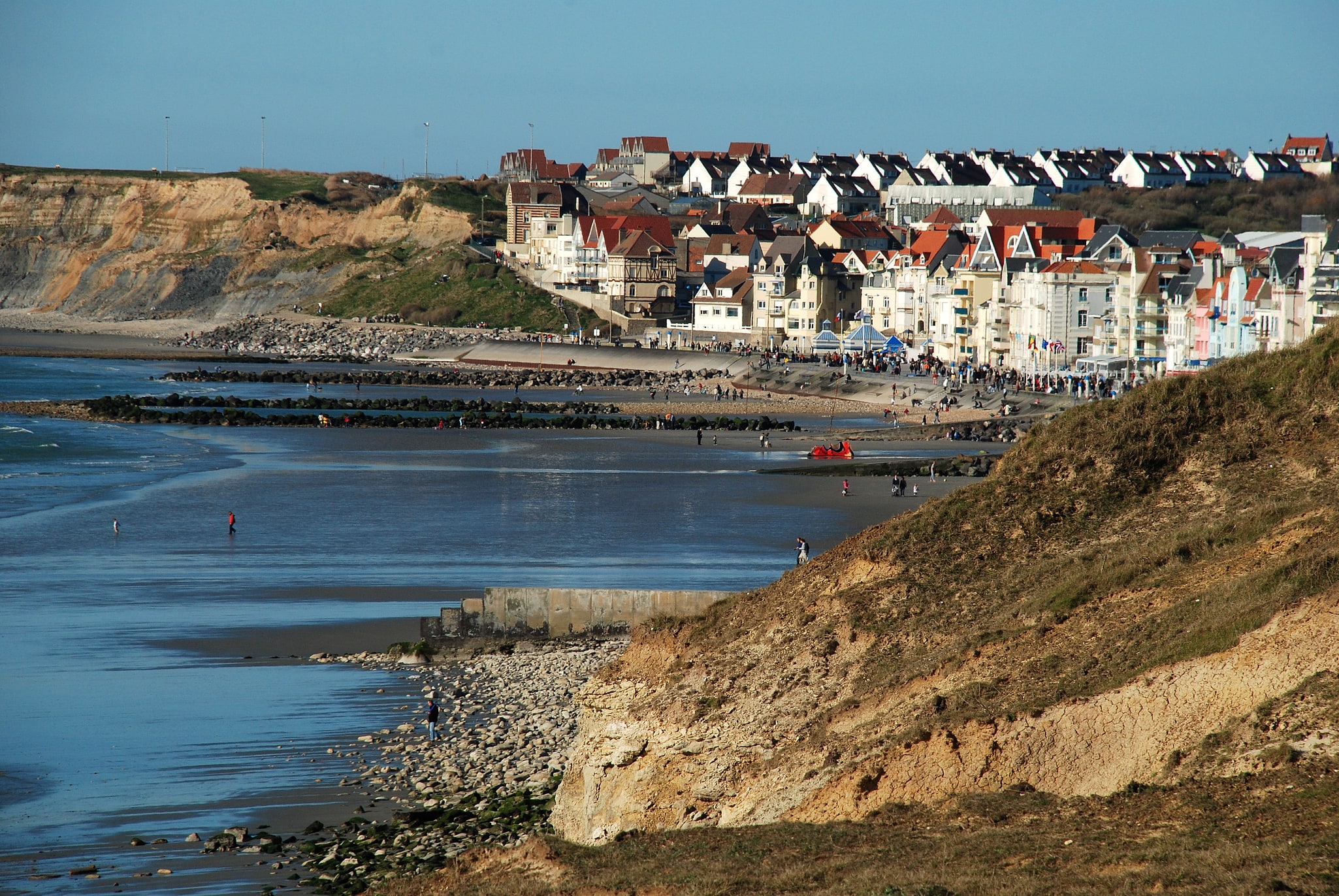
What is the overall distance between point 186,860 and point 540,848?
17.7 ft

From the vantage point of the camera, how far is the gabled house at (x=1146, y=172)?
154 m

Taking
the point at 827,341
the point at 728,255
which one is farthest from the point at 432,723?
the point at 728,255

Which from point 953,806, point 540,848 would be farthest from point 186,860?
point 953,806

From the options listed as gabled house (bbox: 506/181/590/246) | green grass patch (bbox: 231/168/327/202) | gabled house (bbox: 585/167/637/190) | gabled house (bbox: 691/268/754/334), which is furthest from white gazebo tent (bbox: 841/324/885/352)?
green grass patch (bbox: 231/168/327/202)

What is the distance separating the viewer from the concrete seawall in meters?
24.9

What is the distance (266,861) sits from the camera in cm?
1550

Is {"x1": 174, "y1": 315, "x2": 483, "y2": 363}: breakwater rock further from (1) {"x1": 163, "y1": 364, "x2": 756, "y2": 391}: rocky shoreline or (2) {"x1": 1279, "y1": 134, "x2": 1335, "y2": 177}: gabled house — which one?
(2) {"x1": 1279, "y1": 134, "x2": 1335, "y2": 177}: gabled house

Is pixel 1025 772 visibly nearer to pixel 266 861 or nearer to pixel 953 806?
pixel 953 806

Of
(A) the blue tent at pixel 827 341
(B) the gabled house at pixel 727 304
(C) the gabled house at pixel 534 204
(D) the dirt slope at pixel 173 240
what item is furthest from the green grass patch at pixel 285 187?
(A) the blue tent at pixel 827 341

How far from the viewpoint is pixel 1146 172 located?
154 m

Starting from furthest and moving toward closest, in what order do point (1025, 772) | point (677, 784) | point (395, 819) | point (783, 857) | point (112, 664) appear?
point (112, 664) < point (395, 819) < point (677, 784) < point (1025, 772) < point (783, 857)

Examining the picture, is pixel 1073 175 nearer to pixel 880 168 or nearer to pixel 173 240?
pixel 880 168

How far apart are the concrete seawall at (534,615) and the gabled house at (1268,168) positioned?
151 meters

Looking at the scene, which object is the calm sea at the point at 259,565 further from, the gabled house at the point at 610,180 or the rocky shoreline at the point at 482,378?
the gabled house at the point at 610,180
